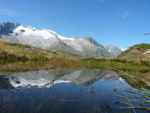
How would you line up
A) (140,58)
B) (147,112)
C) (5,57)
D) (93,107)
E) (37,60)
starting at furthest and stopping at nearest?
(37,60)
(5,57)
(93,107)
(147,112)
(140,58)

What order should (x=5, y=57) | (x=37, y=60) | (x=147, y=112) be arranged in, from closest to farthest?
(x=147, y=112) < (x=5, y=57) < (x=37, y=60)

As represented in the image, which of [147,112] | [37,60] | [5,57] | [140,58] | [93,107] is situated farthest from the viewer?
[37,60]

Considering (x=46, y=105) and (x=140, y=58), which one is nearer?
(x=140, y=58)

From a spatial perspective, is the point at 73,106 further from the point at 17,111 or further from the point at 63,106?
the point at 17,111

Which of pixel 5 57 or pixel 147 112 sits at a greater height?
pixel 5 57

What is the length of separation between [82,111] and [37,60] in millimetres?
154059

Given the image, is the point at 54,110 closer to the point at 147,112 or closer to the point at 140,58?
the point at 147,112

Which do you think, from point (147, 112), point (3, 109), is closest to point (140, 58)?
point (147, 112)

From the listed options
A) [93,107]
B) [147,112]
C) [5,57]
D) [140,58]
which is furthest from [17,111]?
[5,57]

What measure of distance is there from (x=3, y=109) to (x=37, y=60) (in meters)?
154

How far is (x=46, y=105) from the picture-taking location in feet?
91.4

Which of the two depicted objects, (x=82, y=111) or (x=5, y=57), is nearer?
(x=82, y=111)

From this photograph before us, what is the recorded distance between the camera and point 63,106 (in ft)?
92.1

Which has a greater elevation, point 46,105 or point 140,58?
point 140,58
